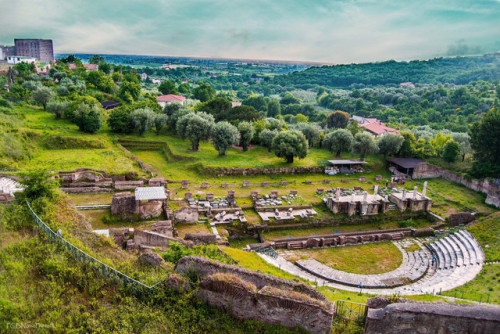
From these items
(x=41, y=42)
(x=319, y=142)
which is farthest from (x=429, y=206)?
(x=41, y=42)

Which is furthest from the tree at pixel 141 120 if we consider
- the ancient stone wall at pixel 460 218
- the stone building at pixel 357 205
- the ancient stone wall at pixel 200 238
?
the ancient stone wall at pixel 460 218

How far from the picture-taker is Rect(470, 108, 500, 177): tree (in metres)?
38.5

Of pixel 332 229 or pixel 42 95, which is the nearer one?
pixel 332 229

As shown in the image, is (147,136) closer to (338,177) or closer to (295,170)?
(295,170)

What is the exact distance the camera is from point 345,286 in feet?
72.0

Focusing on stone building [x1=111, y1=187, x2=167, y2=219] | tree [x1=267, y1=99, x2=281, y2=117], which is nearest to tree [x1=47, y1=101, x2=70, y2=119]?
stone building [x1=111, y1=187, x2=167, y2=219]

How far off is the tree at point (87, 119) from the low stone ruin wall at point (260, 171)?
1914 centimetres

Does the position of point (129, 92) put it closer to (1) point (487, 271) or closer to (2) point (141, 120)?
(2) point (141, 120)

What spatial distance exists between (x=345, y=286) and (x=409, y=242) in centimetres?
1070

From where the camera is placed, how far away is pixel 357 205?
108 feet

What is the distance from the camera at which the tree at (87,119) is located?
47.4 metres

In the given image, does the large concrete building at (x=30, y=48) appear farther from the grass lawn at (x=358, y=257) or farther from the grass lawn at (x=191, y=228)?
the grass lawn at (x=358, y=257)

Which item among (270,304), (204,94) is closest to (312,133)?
(270,304)

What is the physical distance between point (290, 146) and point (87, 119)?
93.1ft
